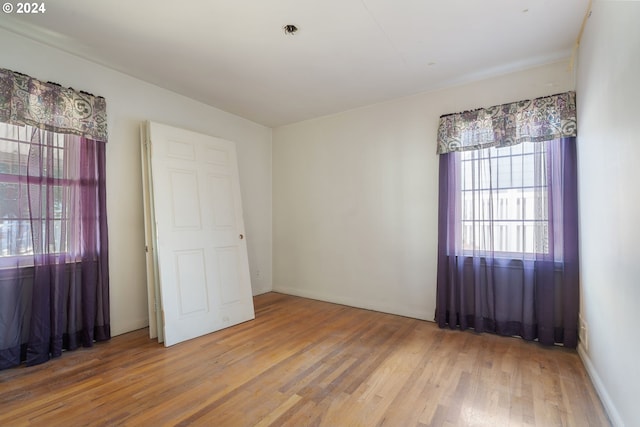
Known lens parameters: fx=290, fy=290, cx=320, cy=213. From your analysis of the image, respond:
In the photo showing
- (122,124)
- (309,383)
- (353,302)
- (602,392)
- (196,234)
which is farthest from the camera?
(353,302)

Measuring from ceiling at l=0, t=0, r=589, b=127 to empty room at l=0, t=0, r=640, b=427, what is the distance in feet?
0.07

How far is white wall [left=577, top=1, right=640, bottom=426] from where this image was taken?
1440 millimetres

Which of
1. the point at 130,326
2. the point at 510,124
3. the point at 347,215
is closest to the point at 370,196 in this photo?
the point at 347,215

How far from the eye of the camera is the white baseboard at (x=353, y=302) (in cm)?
357

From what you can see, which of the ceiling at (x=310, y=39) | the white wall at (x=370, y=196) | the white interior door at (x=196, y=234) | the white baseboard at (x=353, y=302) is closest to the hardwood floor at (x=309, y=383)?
the white interior door at (x=196, y=234)

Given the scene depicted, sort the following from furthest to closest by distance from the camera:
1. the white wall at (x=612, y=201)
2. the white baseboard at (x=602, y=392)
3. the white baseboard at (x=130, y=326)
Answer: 1. the white baseboard at (x=130, y=326)
2. the white baseboard at (x=602, y=392)
3. the white wall at (x=612, y=201)

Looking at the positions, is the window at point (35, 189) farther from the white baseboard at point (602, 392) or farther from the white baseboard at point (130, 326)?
the white baseboard at point (602, 392)

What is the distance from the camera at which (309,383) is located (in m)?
2.18

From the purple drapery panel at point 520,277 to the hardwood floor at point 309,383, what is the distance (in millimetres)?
177

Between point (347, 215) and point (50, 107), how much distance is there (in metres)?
3.31

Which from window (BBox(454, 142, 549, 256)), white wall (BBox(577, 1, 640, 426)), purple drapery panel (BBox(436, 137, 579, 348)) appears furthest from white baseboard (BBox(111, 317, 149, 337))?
white wall (BBox(577, 1, 640, 426))

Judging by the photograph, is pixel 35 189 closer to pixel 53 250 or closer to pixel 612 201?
pixel 53 250

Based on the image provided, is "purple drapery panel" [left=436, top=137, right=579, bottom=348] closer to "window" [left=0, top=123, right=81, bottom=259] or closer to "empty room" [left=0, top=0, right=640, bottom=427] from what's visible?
"empty room" [left=0, top=0, right=640, bottom=427]

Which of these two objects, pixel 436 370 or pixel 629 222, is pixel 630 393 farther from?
pixel 436 370
